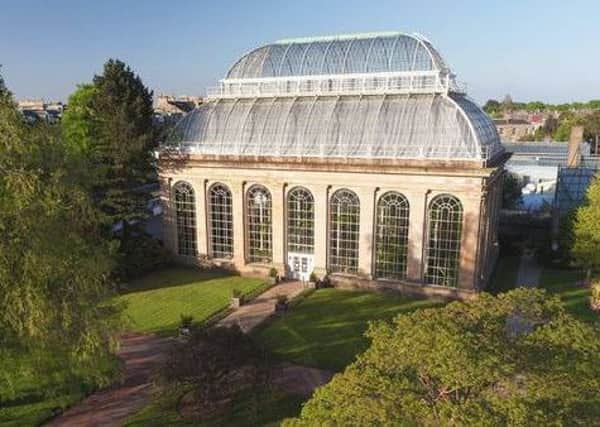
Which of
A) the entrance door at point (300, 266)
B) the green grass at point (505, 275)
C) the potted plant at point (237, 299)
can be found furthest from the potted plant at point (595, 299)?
the potted plant at point (237, 299)

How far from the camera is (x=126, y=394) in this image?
25.4 metres

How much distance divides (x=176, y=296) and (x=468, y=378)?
97.9 feet

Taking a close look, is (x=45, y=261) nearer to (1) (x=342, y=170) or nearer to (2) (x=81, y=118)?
(1) (x=342, y=170)

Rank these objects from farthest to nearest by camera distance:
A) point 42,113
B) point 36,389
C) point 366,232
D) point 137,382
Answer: point 42,113 → point 366,232 → point 137,382 → point 36,389

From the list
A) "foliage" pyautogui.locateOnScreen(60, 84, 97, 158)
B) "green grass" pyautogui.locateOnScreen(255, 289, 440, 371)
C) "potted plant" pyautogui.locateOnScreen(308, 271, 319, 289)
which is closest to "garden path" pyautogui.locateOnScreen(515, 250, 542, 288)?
"green grass" pyautogui.locateOnScreen(255, 289, 440, 371)

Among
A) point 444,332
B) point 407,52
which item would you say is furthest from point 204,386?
point 407,52

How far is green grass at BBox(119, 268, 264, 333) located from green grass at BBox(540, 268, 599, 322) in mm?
24050

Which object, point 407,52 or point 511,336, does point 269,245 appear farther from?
point 511,336

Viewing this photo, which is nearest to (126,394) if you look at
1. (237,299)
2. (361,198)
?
(237,299)

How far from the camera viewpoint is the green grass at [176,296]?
112 feet

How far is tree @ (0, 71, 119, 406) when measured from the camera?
1702cm

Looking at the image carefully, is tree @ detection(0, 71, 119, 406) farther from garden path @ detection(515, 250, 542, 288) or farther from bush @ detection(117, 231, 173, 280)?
garden path @ detection(515, 250, 542, 288)

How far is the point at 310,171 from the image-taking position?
3950 centimetres

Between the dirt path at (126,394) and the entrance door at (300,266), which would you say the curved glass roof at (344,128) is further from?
the dirt path at (126,394)
